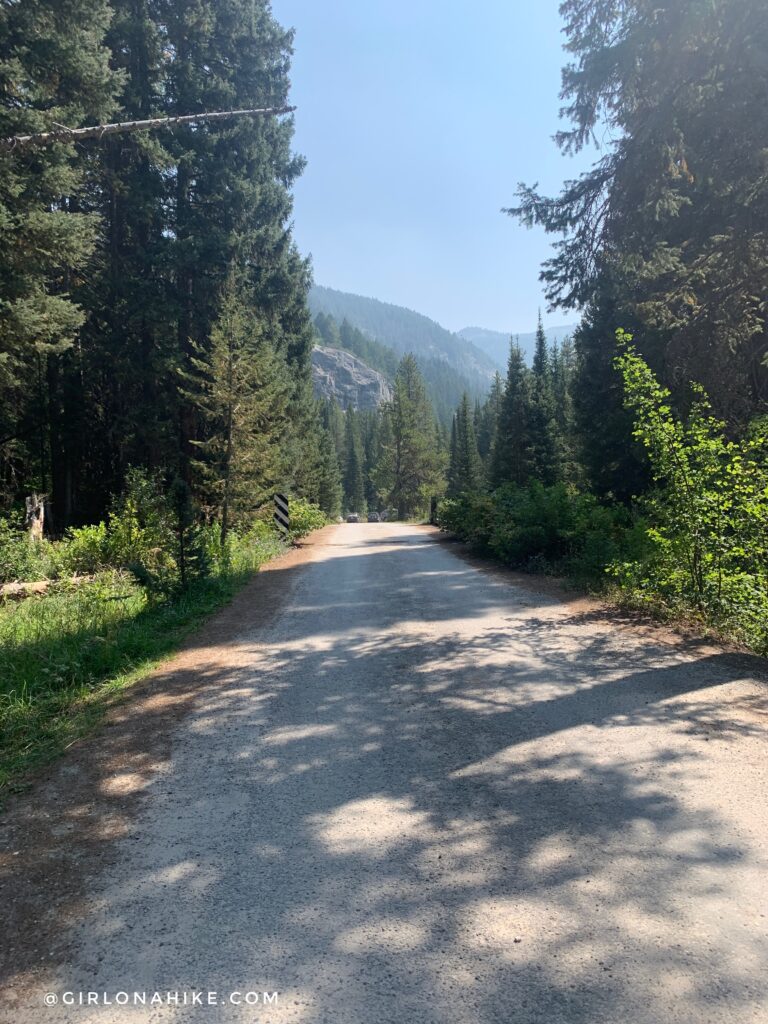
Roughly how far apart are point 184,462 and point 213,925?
68.7 ft

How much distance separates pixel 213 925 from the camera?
236cm

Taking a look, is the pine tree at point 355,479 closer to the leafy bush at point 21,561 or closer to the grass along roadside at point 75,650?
the leafy bush at point 21,561

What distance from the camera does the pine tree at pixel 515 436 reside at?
41.0 meters

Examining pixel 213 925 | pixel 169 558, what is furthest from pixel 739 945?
pixel 169 558

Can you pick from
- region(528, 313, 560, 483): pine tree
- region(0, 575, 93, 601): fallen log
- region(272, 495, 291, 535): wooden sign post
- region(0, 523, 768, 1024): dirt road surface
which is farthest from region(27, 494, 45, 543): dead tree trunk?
region(528, 313, 560, 483): pine tree

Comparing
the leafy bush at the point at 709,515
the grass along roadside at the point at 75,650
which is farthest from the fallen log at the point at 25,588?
the leafy bush at the point at 709,515

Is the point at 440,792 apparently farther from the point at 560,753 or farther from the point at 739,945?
the point at 739,945

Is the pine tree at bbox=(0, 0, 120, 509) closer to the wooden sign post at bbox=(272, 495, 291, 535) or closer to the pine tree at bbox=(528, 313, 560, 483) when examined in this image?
the wooden sign post at bbox=(272, 495, 291, 535)

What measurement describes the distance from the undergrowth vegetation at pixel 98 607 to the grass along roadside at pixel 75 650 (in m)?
0.01

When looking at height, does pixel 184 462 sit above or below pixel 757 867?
above

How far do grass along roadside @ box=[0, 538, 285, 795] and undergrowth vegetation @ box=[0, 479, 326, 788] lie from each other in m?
0.01

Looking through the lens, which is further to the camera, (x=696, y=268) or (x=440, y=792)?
(x=696, y=268)

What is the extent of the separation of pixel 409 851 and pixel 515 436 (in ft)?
133

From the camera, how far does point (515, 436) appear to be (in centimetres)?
4156
